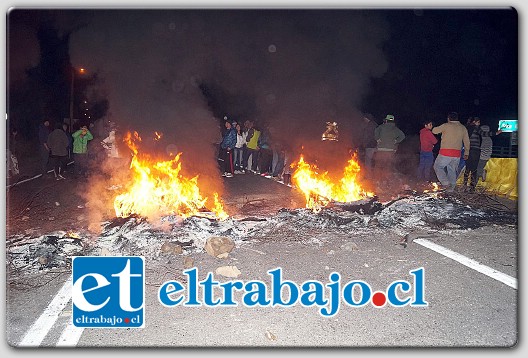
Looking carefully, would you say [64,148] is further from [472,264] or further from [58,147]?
[472,264]

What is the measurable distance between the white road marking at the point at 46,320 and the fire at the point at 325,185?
3.68m

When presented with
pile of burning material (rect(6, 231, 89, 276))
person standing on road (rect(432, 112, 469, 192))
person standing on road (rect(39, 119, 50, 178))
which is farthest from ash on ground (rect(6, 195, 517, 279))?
person standing on road (rect(39, 119, 50, 178))

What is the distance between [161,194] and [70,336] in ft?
11.1

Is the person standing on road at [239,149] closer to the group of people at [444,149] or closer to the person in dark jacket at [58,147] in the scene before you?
the group of people at [444,149]

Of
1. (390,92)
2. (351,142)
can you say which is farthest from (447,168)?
(390,92)

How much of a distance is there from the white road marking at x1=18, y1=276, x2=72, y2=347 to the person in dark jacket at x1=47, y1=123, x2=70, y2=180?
7017 millimetres

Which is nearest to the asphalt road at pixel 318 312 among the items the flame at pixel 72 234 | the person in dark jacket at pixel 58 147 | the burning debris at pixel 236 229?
the burning debris at pixel 236 229

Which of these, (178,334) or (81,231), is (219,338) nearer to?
(178,334)

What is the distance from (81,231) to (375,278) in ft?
12.6

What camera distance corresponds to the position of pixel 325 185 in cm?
820

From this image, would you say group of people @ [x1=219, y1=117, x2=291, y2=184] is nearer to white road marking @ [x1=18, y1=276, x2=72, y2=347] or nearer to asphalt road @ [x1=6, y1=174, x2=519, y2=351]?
asphalt road @ [x1=6, y1=174, x2=519, y2=351]

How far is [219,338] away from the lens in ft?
10.7

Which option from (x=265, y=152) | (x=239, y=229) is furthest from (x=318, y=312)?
(x=265, y=152)

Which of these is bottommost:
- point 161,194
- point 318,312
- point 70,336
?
point 70,336
